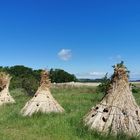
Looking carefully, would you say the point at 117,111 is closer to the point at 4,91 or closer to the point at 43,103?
the point at 43,103

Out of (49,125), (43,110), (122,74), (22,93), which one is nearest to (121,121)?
(122,74)

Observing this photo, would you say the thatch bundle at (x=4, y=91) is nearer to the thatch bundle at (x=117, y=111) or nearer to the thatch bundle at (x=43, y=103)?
the thatch bundle at (x=43, y=103)

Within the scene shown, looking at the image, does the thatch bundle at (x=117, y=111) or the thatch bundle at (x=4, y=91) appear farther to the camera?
the thatch bundle at (x=4, y=91)

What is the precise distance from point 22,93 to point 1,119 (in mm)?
29831

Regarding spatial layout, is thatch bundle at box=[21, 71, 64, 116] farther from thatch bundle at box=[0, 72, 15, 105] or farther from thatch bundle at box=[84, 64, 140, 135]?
thatch bundle at box=[0, 72, 15, 105]

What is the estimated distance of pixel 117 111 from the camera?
17125 mm

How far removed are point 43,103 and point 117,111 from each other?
753 centimetres

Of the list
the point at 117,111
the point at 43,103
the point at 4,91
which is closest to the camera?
the point at 117,111

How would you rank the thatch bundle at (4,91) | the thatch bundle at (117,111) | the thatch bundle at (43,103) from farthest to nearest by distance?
1. the thatch bundle at (4,91)
2. the thatch bundle at (43,103)
3. the thatch bundle at (117,111)

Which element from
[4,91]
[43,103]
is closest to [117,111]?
[43,103]

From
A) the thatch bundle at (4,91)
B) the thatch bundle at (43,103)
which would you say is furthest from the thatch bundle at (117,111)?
the thatch bundle at (4,91)

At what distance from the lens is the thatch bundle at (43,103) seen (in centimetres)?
2333

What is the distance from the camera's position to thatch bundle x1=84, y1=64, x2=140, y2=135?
1670 cm

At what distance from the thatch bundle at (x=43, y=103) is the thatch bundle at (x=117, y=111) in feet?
19.2
